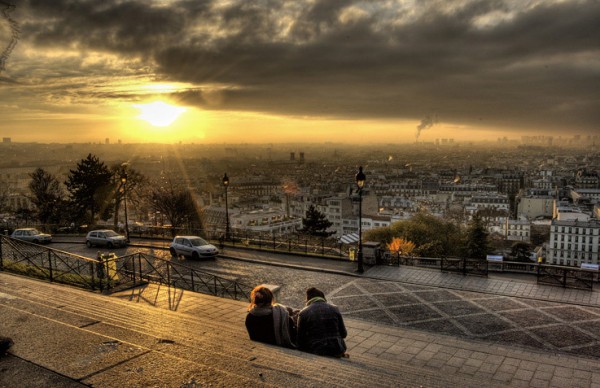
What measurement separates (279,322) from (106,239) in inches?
817

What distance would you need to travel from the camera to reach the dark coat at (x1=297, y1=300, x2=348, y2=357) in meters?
7.34

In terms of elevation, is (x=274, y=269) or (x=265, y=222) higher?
(x=274, y=269)

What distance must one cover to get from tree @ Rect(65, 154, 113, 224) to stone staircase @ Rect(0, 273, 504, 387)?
117 ft

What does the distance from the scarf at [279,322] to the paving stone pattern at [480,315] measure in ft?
16.4

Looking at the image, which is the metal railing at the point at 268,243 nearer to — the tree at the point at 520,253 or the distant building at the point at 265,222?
the tree at the point at 520,253

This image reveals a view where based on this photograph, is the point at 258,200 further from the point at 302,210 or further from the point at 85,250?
the point at 85,250

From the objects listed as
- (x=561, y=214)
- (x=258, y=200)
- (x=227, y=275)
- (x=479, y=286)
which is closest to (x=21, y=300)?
(x=227, y=275)

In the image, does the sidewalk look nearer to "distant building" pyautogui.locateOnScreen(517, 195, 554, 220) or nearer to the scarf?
the scarf

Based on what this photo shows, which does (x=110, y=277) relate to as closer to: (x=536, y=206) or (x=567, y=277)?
(x=567, y=277)

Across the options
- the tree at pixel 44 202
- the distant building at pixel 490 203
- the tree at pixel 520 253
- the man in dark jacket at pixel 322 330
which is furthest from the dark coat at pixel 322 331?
the distant building at pixel 490 203

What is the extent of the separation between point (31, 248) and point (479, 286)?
21.0 meters

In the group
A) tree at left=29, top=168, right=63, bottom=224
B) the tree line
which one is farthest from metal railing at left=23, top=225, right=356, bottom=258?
tree at left=29, top=168, right=63, bottom=224

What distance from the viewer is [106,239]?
25.5 m

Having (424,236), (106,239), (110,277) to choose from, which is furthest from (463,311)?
(424,236)
